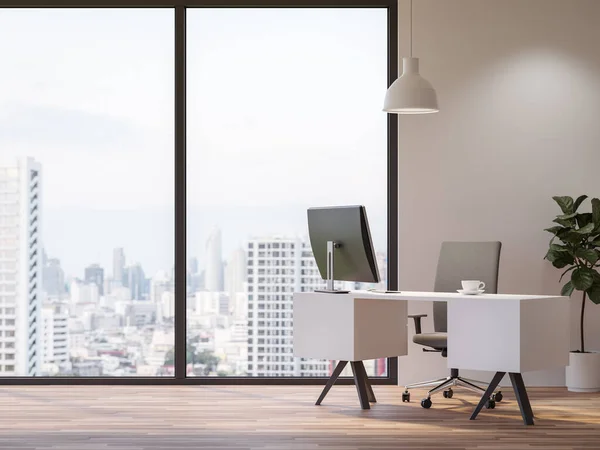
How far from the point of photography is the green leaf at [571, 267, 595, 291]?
6707mm

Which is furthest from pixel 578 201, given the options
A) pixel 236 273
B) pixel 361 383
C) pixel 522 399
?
pixel 236 273

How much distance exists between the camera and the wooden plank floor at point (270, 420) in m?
5.09

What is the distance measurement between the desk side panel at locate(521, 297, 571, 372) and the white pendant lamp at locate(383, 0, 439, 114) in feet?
5.04

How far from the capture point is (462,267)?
6.80 m

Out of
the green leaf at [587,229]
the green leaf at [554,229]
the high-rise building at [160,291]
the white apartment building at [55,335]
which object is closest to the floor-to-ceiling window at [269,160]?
the high-rise building at [160,291]

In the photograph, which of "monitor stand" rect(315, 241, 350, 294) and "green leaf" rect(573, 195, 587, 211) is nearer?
"monitor stand" rect(315, 241, 350, 294)

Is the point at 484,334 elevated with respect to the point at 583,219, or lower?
lower

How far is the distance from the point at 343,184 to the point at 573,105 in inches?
75.0

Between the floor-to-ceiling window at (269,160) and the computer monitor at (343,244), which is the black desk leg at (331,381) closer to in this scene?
the computer monitor at (343,244)

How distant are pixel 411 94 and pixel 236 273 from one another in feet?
7.12

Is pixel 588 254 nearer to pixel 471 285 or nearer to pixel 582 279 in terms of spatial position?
pixel 582 279

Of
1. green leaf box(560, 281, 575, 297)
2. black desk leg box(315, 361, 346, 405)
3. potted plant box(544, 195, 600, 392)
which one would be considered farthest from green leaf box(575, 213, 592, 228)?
black desk leg box(315, 361, 346, 405)

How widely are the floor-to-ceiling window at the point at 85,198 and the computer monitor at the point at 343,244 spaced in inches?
62.8

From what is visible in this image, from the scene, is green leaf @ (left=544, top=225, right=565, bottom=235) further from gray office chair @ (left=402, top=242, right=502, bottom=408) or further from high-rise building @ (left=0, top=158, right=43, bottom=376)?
high-rise building @ (left=0, top=158, right=43, bottom=376)
